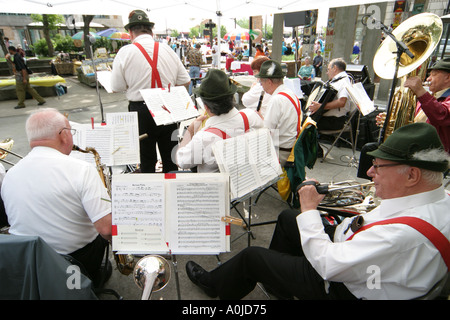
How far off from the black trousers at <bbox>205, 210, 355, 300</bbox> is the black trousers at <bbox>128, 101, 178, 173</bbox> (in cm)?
188

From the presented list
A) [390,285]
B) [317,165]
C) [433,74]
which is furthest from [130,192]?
[317,165]

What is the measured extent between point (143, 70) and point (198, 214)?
88.4 inches

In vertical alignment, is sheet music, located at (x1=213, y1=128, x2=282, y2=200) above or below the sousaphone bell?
above

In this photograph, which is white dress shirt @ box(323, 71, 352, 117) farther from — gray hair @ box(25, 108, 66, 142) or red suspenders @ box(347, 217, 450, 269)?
gray hair @ box(25, 108, 66, 142)

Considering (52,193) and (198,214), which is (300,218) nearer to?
(198,214)

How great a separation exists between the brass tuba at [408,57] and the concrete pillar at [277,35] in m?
8.54

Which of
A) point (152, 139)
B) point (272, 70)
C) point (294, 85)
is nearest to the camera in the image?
point (272, 70)

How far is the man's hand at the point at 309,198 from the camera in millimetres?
1601

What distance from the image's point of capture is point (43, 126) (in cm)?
167

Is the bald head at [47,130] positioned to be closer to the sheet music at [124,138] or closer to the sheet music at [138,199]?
the sheet music at [138,199]

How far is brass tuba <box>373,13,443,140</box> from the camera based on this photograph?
265 cm

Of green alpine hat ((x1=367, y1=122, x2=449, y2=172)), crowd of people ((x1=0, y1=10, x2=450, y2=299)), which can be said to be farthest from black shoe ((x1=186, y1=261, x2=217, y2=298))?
green alpine hat ((x1=367, y1=122, x2=449, y2=172))

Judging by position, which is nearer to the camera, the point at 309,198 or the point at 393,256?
the point at 393,256

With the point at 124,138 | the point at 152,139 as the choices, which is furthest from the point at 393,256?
the point at 152,139
